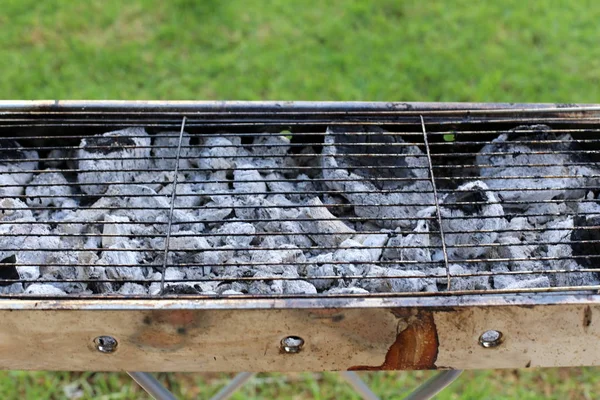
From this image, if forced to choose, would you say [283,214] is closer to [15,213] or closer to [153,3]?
[15,213]

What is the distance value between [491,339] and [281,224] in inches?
30.0

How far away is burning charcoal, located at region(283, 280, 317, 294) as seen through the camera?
6.13 ft

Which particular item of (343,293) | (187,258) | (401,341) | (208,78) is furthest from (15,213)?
(208,78)

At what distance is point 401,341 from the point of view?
172 cm

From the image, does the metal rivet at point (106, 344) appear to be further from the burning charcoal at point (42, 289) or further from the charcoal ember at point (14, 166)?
the charcoal ember at point (14, 166)

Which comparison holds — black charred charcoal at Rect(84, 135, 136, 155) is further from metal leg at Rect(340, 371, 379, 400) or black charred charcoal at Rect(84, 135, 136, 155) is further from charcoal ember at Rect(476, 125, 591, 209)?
charcoal ember at Rect(476, 125, 591, 209)

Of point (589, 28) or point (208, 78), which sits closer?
point (208, 78)

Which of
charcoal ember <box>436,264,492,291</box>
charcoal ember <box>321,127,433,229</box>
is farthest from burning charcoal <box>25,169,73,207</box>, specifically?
charcoal ember <box>436,264,492,291</box>

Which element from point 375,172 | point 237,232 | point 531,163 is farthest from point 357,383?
point 531,163

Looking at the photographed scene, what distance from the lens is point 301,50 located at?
4453 millimetres

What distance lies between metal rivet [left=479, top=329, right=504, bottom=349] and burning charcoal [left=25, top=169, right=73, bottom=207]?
4.69ft

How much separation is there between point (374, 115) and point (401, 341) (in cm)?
85

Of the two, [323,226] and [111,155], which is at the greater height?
[111,155]

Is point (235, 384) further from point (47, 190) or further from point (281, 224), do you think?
point (47, 190)
